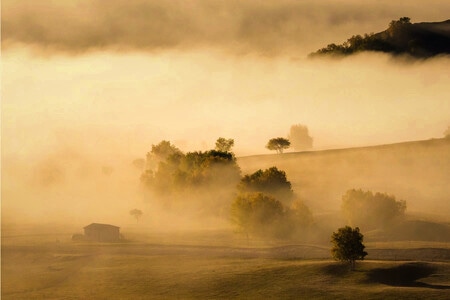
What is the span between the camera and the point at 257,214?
5443 inches

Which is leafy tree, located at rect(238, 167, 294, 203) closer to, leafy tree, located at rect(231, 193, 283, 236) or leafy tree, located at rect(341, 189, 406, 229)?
leafy tree, located at rect(231, 193, 283, 236)

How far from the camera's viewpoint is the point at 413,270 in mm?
103125

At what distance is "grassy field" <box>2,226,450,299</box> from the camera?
96.6m

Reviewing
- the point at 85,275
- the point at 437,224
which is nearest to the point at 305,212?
the point at 437,224

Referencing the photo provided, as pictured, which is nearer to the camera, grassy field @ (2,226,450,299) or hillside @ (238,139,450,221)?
grassy field @ (2,226,450,299)

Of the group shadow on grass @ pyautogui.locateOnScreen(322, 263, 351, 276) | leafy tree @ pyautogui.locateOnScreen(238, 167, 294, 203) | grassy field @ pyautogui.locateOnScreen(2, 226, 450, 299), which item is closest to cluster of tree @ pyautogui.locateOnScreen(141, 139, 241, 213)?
leafy tree @ pyautogui.locateOnScreen(238, 167, 294, 203)

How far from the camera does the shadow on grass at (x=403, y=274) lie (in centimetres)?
9900

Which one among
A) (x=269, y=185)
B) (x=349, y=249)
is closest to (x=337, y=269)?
(x=349, y=249)

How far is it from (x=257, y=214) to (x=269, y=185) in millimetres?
29032

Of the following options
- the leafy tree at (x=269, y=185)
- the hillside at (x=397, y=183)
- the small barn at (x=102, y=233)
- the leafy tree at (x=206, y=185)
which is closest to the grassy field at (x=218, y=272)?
the small barn at (x=102, y=233)

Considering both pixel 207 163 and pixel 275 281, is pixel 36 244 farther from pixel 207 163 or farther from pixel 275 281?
pixel 207 163

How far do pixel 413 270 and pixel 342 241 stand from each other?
10357 mm

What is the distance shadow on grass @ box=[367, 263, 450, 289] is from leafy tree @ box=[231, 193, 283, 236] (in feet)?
116

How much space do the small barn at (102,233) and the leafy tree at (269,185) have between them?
114ft
